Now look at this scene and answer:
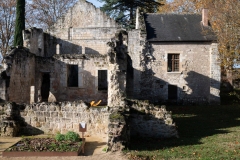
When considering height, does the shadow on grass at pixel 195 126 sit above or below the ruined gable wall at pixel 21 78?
below

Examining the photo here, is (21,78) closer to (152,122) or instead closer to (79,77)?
(79,77)

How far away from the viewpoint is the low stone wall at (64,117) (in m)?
11.0

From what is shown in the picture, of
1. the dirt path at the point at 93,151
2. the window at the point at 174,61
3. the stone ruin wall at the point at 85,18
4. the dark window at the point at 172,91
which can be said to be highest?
the stone ruin wall at the point at 85,18

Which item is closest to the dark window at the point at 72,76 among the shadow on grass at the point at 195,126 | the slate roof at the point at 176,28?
the slate roof at the point at 176,28

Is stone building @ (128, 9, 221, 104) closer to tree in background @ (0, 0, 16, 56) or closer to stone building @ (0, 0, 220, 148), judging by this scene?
stone building @ (0, 0, 220, 148)

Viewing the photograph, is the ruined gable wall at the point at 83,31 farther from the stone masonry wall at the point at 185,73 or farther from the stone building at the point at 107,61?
the stone masonry wall at the point at 185,73

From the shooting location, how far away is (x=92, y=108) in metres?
11.1

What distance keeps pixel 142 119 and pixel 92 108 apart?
1.96 m

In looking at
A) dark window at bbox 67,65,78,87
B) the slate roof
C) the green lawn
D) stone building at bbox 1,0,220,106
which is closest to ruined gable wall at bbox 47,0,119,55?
stone building at bbox 1,0,220,106

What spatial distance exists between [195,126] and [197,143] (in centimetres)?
367

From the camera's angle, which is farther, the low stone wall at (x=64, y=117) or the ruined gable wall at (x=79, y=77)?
the ruined gable wall at (x=79, y=77)

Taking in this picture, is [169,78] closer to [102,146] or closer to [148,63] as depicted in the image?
[148,63]

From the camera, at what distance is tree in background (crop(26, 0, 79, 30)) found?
3362cm

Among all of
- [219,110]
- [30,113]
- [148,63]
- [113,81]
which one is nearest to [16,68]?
[30,113]
